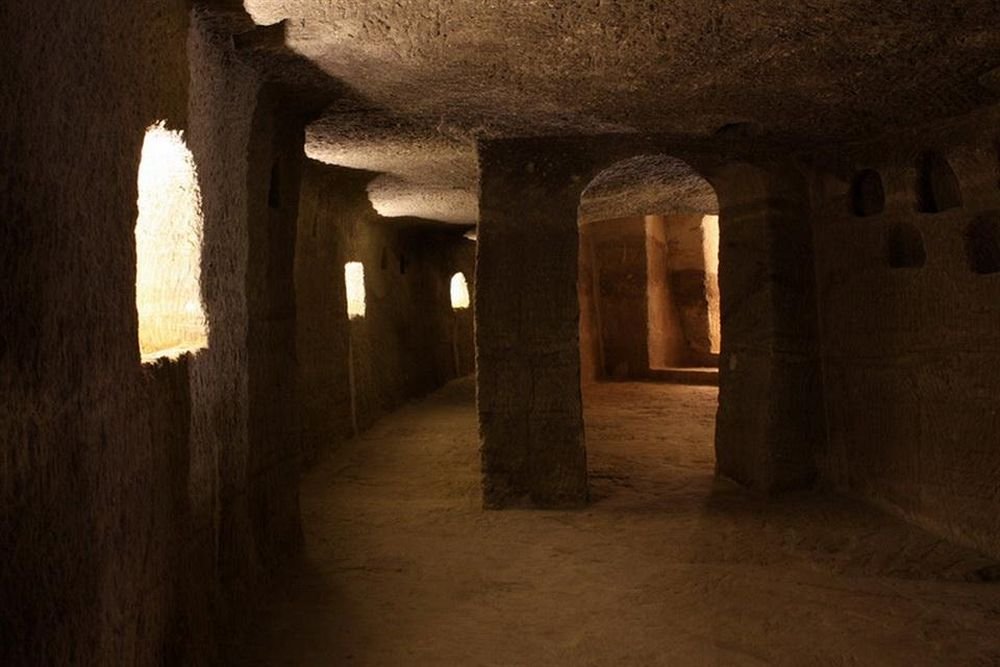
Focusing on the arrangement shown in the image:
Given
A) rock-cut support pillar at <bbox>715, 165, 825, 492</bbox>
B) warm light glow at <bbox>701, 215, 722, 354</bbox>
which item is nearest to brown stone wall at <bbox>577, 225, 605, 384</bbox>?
warm light glow at <bbox>701, 215, 722, 354</bbox>

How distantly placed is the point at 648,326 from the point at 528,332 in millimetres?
7105

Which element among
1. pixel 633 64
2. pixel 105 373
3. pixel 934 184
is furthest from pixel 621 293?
pixel 105 373

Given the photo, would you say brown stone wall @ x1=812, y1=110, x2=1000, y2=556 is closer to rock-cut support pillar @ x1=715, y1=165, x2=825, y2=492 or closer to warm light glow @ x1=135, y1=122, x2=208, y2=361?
rock-cut support pillar @ x1=715, y1=165, x2=825, y2=492

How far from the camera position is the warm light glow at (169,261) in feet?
9.17

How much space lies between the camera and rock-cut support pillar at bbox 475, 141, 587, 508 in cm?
492

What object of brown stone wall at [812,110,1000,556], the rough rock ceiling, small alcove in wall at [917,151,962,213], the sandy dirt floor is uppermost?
the rough rock ceiling

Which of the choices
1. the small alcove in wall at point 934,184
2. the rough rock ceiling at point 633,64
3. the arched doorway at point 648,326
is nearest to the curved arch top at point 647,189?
the arched doorway at point 648,326

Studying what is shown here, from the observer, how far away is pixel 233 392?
3.16 m

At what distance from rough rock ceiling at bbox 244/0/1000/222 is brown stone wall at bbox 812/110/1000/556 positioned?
0.37m

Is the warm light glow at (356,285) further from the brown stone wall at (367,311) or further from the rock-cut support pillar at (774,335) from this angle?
the rock-cut support pillar at (774,335)

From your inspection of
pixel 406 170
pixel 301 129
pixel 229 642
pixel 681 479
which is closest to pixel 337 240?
pixel 406 170

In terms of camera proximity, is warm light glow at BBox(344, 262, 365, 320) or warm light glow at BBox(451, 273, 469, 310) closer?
warm light glow at BBox(344, 262, 365, 320)

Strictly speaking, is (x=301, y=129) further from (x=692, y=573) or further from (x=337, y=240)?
(x=692, y=573)

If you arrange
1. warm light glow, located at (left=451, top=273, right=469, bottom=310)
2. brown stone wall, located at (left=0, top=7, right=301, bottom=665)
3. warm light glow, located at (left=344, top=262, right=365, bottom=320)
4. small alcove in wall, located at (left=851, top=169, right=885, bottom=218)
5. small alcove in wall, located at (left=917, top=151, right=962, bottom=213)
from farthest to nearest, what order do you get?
warm light glow, located at (left=451, top=273, right=469, bottom=310), warm light glow, located at (left=344, top=262, right=365, bottom=320), small alcove in wall, located at (left=851, top=169, right=885, bottom=218), small alcove in wall, located at (left=917, top=151, right=962, bottom=213), brown stone wall, located at (left=0, top=7, right=301, bottom=665)
